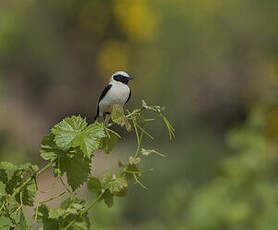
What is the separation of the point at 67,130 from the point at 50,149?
0.20ft

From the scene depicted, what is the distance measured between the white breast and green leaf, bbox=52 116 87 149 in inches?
15.0

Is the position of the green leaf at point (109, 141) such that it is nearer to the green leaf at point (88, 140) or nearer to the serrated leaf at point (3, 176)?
the green leaf at point (88, 140)

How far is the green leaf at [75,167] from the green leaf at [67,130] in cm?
6

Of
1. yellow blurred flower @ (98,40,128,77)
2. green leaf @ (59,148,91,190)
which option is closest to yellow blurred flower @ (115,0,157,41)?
yellow blurred flower @ (98,40,128,77)

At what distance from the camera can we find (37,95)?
12523mm

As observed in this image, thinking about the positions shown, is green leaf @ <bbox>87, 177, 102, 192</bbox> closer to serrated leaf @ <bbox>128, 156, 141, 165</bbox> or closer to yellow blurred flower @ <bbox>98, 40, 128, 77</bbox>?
serrated leaf @ <bbox>128, 156, 141, 165</bbox>

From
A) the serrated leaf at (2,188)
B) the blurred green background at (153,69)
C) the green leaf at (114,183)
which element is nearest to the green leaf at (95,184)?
the green leaf at (114,183)

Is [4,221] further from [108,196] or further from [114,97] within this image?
[114,97]

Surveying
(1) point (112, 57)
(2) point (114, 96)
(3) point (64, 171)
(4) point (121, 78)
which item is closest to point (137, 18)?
(1) point (112, 57)

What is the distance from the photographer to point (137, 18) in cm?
1170

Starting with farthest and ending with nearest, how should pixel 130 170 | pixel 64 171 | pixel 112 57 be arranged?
pixel 112 57 → pixel 130 170 → pixel 64 171

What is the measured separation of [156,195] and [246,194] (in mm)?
3430

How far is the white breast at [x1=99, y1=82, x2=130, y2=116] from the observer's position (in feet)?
5.56

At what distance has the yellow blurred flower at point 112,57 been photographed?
1154 cm
